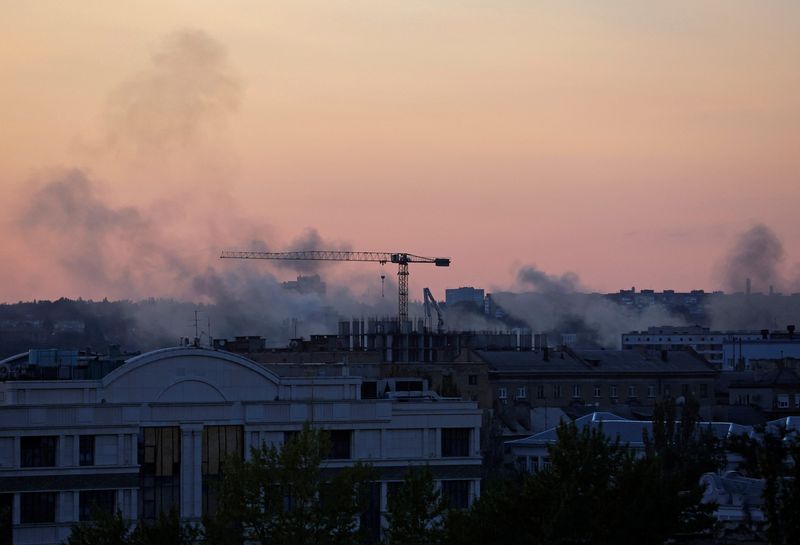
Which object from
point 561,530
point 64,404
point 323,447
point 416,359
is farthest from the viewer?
point 416,359

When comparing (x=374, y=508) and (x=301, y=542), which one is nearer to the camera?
(x=301, y=542)

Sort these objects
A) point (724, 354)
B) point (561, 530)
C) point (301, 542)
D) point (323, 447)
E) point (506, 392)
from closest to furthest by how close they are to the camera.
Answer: point (561, 530)
point (301, 542)
point (323, 447)
point (506, 392)
point (724, 354)

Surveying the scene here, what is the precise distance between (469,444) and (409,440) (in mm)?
2247

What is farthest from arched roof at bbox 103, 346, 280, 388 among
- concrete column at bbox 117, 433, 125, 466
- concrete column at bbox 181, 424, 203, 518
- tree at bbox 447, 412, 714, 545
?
tree at bbox 447, 412, 714, 545

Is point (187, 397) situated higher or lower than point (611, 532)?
higher

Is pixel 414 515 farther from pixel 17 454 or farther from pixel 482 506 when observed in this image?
pixel 17 454

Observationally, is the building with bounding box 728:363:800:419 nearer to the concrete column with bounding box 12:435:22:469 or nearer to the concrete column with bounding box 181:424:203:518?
the concrete column with bounding box 181:424:203:518

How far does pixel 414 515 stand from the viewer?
5059 centimetres

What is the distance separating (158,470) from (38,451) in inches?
163

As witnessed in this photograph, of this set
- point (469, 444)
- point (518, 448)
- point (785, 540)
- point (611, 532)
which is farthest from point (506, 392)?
point (785, 540)

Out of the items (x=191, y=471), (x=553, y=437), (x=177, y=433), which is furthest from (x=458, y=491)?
(x=553, y=437)

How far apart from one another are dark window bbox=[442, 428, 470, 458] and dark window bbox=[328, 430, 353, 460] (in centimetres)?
349

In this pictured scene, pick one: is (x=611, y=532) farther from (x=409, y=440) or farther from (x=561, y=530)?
(x=409, y=440)

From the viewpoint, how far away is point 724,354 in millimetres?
178375
